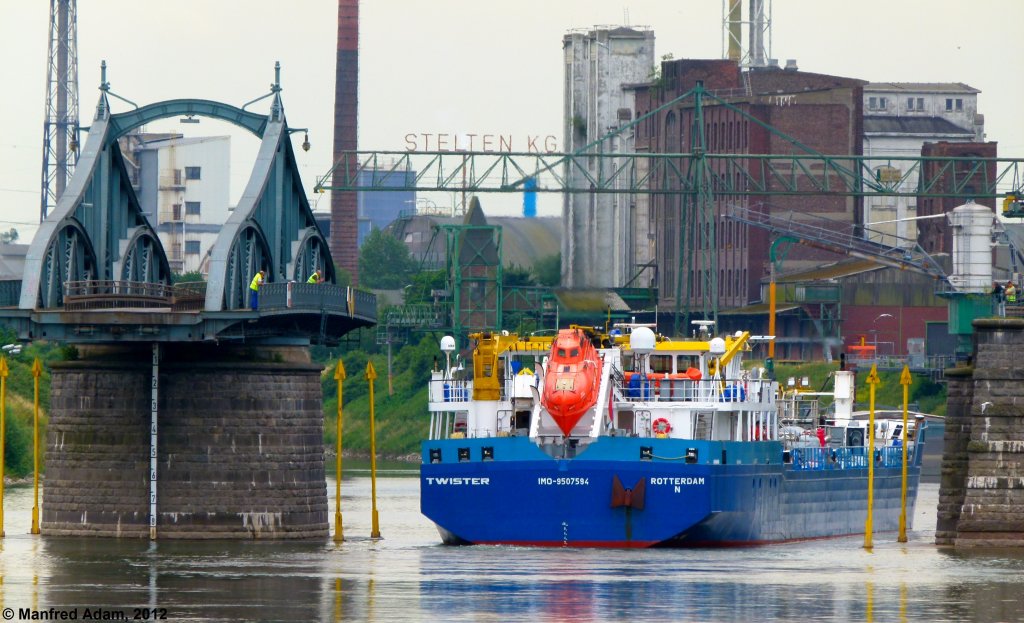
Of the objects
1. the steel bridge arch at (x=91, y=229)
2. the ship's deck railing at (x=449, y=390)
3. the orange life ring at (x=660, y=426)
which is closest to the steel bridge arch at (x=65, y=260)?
the steel bridge arch at (x=91, y=229)

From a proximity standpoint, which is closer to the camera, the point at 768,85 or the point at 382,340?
the point at 382,340

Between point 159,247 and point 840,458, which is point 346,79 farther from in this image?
point 159,247

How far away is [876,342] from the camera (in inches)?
6289

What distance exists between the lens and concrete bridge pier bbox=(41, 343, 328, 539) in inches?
3194

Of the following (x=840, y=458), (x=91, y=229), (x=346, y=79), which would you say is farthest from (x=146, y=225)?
(x=346, y=79)

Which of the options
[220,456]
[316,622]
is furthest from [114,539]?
[316,622]

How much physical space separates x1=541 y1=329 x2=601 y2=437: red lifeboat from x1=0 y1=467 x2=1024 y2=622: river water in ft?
13.6

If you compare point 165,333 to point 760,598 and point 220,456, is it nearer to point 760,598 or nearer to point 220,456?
point 220,456

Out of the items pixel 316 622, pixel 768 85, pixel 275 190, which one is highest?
pixel 768 85

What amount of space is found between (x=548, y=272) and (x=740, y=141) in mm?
16828

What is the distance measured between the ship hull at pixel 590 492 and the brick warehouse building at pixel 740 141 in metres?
95.8

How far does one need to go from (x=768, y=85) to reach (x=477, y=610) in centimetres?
13911

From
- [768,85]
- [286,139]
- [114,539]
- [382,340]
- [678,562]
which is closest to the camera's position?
[678,562]

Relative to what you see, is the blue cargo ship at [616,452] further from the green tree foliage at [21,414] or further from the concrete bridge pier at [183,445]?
the green tree foliage at [21,414]
